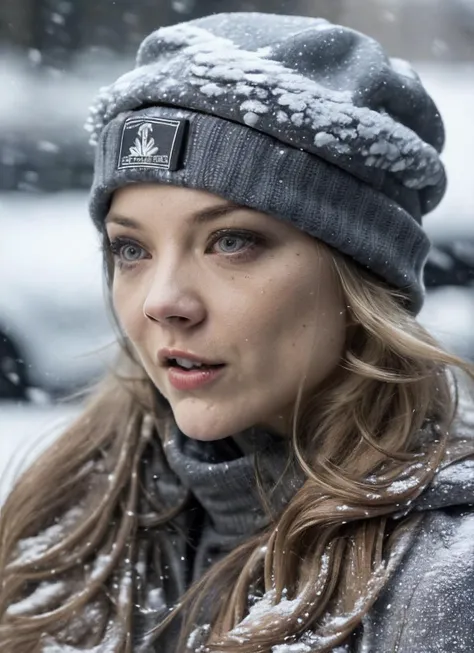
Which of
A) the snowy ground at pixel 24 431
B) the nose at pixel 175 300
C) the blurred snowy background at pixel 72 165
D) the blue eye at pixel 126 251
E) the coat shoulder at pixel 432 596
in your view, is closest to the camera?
the coat shoulder at pixel 432 596

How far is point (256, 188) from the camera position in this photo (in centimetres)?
106

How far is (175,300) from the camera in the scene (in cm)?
106

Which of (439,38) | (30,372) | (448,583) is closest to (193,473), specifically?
(448,583)

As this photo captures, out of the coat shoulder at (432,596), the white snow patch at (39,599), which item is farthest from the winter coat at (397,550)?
the white snow patch at (39,599)

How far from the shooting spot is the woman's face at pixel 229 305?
1.07 m

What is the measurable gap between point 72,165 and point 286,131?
0.93 meters

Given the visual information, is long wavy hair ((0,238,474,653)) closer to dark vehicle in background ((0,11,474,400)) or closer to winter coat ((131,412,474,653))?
winter coat ((131,412,474,653))

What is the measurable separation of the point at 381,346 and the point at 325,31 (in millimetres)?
416

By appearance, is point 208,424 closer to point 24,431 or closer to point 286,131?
point 286,131

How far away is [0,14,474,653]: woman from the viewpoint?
41.1 inches

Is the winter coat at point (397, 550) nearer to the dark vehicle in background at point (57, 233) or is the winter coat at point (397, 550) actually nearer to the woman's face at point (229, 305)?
the woman's face at point (229, 305)

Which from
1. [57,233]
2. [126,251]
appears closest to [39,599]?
[126,251]

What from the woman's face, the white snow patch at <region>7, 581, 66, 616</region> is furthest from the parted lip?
the white snow patch at <region>7, 581, 66, 616</region>

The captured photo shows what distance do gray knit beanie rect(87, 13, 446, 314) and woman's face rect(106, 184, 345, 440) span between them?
0.03 m
